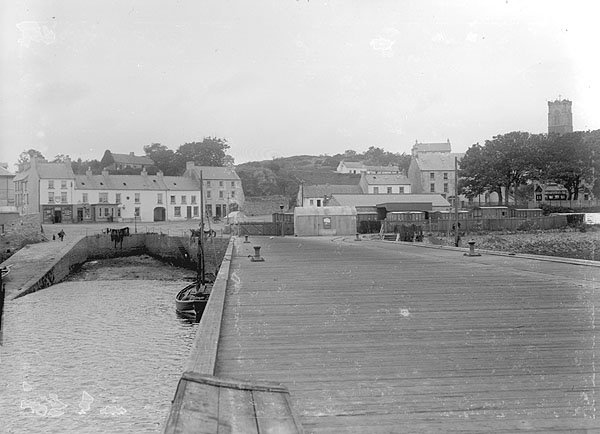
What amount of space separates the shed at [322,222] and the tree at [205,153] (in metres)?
55.6

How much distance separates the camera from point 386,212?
75.0 m

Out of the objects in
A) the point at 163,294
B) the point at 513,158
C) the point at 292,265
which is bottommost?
the point at 163,294

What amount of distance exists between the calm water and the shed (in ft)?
97.5

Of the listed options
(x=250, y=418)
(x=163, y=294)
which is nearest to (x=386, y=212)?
(x=163, y=294)

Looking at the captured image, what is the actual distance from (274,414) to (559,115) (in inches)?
5415

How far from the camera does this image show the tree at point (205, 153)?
113m

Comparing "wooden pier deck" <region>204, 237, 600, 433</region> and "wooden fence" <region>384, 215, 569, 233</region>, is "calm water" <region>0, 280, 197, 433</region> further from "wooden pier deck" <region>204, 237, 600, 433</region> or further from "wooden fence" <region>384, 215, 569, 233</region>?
"wooden fence" <region>384, 215, 569, 233</region>

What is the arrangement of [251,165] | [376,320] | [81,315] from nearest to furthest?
[376,320] < [81,315] < [251,165]

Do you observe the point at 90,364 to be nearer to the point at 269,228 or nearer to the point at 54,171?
the point at 269,228

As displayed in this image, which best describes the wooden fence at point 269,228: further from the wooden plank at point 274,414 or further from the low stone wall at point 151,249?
the wooden plank at point 274,414

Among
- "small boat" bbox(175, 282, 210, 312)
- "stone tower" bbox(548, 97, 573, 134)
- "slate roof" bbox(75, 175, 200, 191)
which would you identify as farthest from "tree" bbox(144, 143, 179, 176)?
"small boat" bbox(175, 282, 210, 312)

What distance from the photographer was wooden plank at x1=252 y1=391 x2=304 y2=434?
466 centimetres

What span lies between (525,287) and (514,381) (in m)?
7.93

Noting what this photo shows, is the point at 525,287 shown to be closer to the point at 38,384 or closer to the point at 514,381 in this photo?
the point at 514,381
